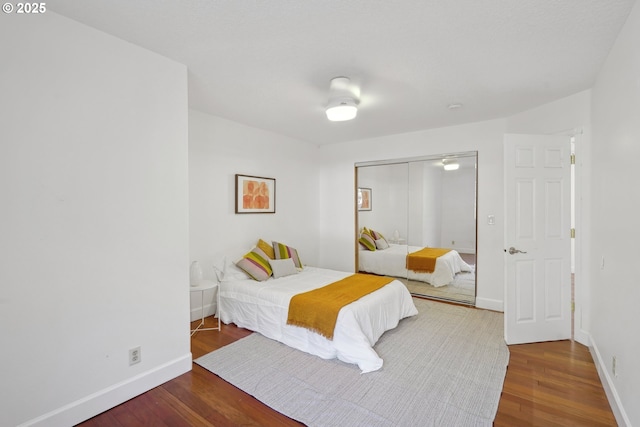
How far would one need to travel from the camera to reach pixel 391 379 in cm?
235

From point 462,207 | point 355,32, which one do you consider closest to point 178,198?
point 355,32

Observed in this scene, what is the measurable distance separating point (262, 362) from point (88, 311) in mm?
1383

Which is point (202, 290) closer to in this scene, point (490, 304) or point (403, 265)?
point (403, 265)

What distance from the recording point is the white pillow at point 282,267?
12.3ft

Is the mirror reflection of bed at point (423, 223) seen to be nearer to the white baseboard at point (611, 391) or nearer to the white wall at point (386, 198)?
the white wall at point (386, 198)

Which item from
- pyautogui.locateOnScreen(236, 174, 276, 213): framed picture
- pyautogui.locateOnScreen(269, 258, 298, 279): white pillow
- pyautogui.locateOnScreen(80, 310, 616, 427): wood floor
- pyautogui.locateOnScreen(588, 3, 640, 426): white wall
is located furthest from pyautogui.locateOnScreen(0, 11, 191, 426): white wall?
pyautogui.locateOnScreen(588, 3, 640, 426): white wall

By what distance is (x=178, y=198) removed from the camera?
238cm

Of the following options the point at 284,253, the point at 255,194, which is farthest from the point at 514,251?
the point at 255,194

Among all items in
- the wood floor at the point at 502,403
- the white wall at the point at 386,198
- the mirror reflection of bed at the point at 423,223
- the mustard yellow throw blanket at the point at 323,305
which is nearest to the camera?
the wood floor at the point at 502,403

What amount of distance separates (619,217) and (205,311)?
400 cm

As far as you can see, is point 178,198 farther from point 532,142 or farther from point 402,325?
point 532,142

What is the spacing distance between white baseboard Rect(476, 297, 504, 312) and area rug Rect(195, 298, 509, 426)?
67 centimetres

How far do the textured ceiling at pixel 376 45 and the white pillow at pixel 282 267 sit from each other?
1.91 metres

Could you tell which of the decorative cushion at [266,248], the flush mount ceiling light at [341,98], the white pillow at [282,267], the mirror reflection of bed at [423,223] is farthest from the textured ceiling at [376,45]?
the white pillow at [282,267]
